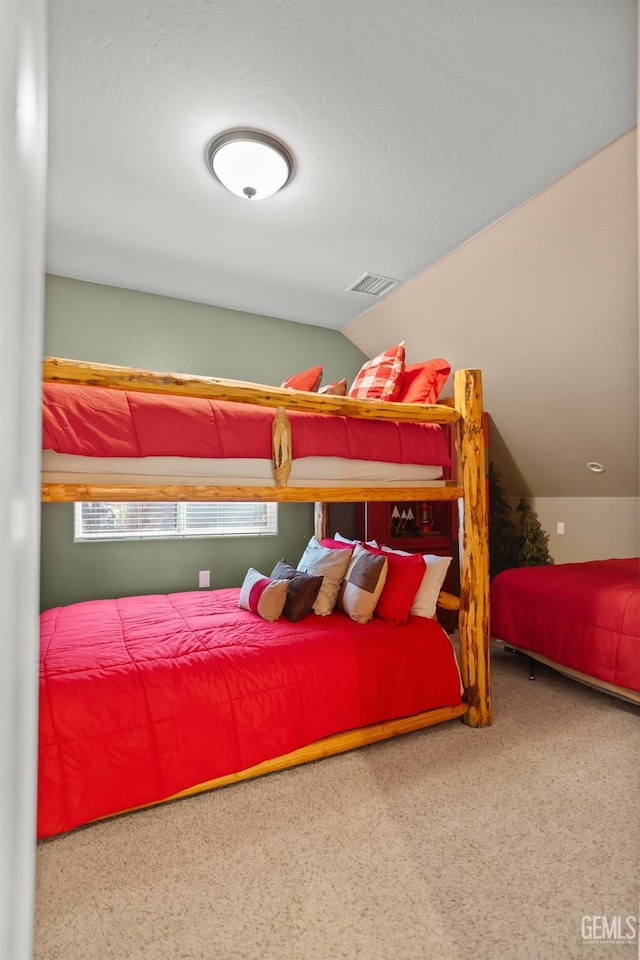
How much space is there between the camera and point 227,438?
2.04 m

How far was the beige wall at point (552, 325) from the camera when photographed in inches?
98.6

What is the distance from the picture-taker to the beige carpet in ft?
4.21

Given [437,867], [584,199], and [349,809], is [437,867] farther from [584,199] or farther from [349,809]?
[584,199]

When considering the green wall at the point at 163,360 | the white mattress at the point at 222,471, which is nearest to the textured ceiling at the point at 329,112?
the green wall at the point at 163,360

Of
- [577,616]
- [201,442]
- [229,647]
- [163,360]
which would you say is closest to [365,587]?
[229,647]

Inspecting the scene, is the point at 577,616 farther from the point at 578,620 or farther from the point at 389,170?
the point at 389,170

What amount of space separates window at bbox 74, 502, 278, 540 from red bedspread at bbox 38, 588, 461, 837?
3.34 ft

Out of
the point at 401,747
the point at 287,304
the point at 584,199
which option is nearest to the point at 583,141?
the point at 584,199

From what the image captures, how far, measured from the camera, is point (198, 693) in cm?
190

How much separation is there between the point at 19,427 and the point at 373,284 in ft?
11.2

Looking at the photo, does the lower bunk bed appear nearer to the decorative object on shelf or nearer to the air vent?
the decorative object on shelf

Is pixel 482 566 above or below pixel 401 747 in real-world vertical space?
above

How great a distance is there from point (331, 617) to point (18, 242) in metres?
2.33

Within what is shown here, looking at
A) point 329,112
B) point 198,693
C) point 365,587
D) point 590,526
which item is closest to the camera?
point 198,693
